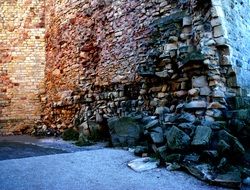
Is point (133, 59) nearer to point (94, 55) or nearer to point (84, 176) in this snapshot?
point (94, 55)

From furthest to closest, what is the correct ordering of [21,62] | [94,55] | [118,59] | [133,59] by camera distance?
[21,62], [94,55], [118,59], [133,59]

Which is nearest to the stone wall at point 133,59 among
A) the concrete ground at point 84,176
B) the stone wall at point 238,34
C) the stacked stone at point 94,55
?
the stacked stone at point 94,55

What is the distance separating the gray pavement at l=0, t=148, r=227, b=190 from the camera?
346cm

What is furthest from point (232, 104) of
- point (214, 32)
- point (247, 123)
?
point (214, 32)

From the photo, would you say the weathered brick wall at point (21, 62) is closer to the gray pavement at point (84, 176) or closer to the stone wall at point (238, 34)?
the gray pavement at point (84, 176)

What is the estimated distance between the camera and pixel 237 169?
3.84 m

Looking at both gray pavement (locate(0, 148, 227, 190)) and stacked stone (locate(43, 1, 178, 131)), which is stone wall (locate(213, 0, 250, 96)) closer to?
stacked stone (locate(43, 1, 178, 131))

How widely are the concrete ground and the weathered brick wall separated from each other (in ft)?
18.2

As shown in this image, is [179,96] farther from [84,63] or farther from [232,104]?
[84,63]

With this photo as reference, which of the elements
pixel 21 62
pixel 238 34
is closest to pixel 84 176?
pixel 238 34

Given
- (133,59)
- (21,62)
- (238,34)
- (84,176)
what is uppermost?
(238,34)

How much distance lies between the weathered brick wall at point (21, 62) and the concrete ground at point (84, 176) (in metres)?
5.55

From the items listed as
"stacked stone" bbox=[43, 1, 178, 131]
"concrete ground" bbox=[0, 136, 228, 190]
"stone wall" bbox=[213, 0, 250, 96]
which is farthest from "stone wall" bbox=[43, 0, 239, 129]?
"concrete ground" bbox=[0, 136, 228, 190]

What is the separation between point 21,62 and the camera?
10.3 m
